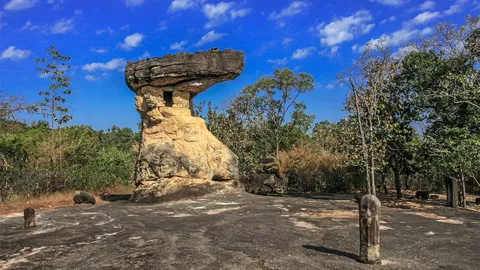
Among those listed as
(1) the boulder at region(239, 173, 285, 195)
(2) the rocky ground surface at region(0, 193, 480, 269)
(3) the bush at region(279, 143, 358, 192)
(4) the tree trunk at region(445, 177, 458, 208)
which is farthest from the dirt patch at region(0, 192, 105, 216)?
(4) the tree trunk at region(445, 177, 458, 208)

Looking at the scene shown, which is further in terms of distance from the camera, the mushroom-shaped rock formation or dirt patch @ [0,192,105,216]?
the mushroom-shaped rock formation

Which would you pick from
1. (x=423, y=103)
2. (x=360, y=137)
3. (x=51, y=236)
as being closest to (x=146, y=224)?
(x=51, y=236)

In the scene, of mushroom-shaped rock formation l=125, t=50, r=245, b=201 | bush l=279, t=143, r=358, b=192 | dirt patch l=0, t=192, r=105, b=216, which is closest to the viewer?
dirt patch l=0, t=192, r=105, b=216

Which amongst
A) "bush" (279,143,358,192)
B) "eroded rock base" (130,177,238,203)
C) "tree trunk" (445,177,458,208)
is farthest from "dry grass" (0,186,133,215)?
"tree trunk" (445,177,458,208)

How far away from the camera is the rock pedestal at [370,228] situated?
17.6ft

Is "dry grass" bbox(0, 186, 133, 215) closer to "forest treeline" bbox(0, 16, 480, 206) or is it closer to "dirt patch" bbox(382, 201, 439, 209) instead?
"forest treeline" bbox(0, 16, 480, 206)

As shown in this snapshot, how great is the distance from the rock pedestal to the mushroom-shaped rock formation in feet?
28.1

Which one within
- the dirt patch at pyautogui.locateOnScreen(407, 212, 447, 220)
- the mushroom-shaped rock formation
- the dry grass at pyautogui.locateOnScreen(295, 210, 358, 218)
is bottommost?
the dirt patch at pyautogui.locateOnScreen(407, 212, 447, 220)

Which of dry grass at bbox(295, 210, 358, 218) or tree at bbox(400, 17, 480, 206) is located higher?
tree at bbox(400, 17, 480, 206)

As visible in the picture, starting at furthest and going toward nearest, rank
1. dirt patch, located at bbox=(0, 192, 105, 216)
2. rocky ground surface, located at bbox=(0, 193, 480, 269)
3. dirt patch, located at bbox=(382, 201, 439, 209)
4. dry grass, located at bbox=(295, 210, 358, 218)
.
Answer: dirt patch, located at bbox=(0, 192, 105, 216)
dirt patch, located at bbox=(382, 201, 439, 209)
dry grass, located at bbox=(295, 210, 358, 218)
rocky ground surface, located at bbox=(0, 193, 480, 269)

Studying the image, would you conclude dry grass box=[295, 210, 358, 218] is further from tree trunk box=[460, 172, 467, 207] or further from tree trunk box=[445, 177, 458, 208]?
tree trunk box=[460, 172, 467, 207]

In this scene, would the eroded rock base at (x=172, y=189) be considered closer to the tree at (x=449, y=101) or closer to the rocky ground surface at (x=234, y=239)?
the rocky ground surface at (x=234, y=239)

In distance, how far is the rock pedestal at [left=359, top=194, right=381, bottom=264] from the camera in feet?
17.6

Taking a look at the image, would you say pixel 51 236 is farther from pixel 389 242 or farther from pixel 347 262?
pixel 389 242
